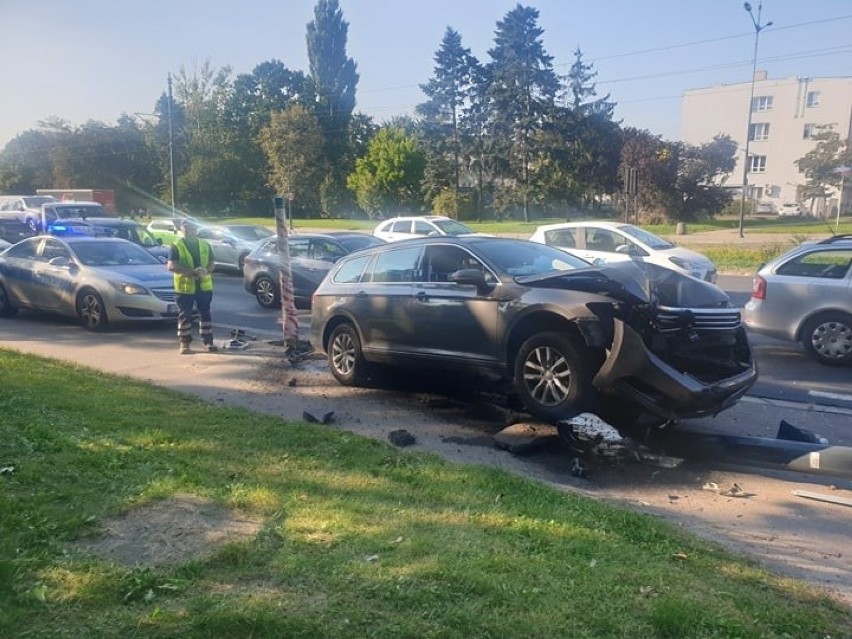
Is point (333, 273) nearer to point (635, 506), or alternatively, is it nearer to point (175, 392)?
point (175, 392)

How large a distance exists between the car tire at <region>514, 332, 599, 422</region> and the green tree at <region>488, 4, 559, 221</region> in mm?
48154

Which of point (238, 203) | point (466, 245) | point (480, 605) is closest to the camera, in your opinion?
point (480, 605)

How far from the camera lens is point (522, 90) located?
2121 inches

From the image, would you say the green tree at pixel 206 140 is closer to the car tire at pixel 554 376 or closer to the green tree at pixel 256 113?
the green tree at pixel 256 113

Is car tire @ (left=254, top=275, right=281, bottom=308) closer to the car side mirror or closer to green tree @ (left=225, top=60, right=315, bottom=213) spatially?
the car side mirror

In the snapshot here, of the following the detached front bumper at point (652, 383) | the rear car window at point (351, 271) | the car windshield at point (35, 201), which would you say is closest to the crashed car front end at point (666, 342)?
the detached front bumper at point (652, 383)

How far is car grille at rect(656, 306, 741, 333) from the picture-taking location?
20.5 ft

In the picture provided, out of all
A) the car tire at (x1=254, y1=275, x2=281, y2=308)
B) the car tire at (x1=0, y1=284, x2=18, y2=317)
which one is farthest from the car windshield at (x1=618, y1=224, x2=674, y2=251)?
the car tire at (x1=0, y1=284, x2=18, y2=317)

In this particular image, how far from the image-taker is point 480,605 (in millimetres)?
3301

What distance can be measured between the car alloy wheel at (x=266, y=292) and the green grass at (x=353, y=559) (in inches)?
404

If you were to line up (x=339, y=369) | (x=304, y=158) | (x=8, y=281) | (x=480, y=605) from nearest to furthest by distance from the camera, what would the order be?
(x=480, y=605) → (x=339, y=369) → (x=8, y=281) → (x=304, y=158)

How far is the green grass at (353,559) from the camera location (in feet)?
10.5

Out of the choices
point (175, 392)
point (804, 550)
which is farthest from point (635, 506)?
point (175, 392)

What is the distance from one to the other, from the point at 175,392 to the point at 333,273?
2.44 meters
